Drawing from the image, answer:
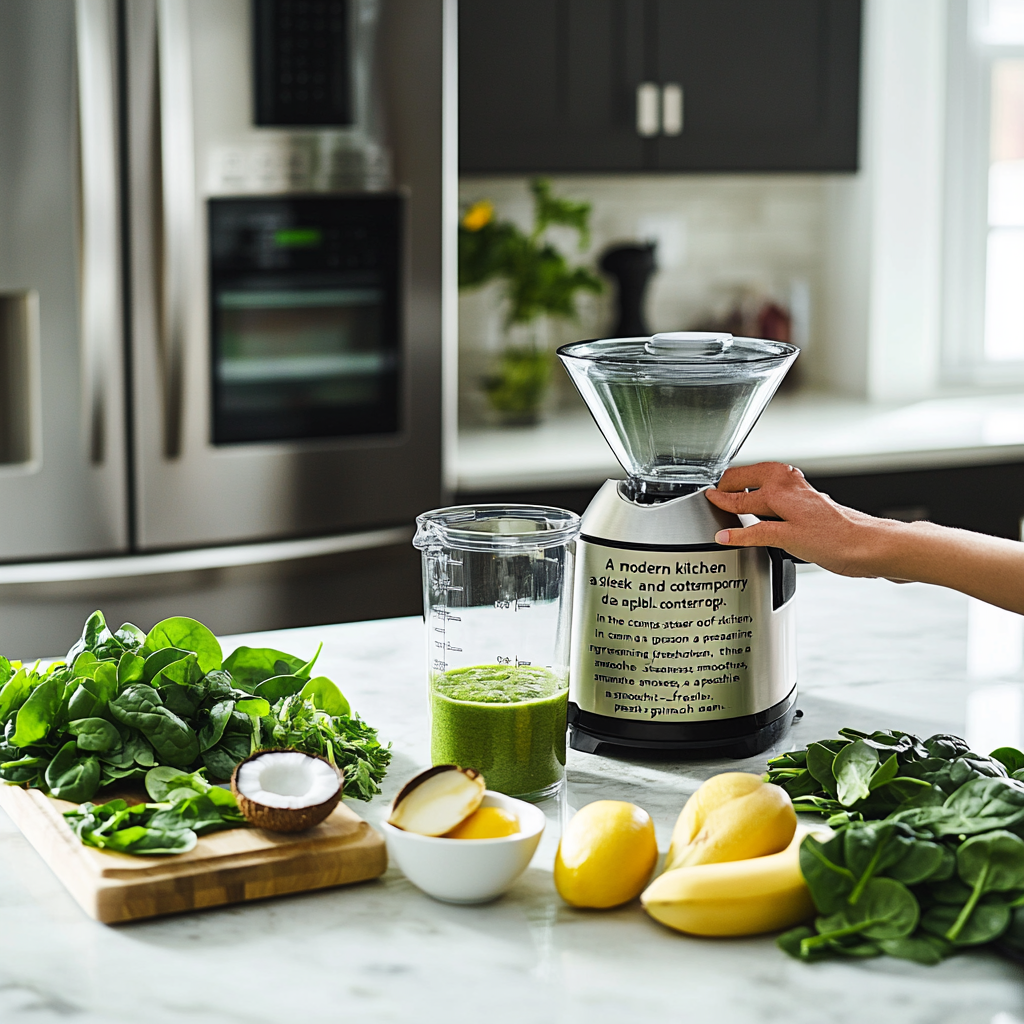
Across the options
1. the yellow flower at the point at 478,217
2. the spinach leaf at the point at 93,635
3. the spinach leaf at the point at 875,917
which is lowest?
the spinach leaf at the point at 875,917

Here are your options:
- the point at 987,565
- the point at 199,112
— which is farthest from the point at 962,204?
the point at 987,565

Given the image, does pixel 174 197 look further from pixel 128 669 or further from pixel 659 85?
pixel 128 669

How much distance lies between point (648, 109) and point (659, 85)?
0.20 ft

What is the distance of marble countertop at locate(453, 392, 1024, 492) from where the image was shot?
2701 millimetres

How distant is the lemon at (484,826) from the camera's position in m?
0.91

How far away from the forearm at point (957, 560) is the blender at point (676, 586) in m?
0.10

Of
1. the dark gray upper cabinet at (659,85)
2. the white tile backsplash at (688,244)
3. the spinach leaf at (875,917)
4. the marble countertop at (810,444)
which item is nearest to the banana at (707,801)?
the spinach leaf at (875,917)

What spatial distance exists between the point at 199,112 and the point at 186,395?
1.51 ft

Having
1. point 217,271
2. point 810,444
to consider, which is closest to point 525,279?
point 810,444

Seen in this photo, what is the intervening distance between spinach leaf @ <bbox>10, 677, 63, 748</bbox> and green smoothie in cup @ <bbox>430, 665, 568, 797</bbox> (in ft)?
0.93

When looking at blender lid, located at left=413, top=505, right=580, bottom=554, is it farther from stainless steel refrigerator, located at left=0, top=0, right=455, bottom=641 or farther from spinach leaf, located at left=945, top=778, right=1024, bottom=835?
stainless steel refrigerator, located at left=0, top=0, right=455, bottom=641

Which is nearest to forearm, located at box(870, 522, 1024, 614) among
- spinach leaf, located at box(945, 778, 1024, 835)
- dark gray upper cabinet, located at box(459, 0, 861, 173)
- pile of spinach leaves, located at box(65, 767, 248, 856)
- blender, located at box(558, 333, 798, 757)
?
blender, located at box(558, 333, 798, 757)

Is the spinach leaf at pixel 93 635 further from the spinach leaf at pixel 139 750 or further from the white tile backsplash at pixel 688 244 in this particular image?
the white tile backsplash at pixel 688 244

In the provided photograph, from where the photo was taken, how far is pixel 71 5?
2.17m
